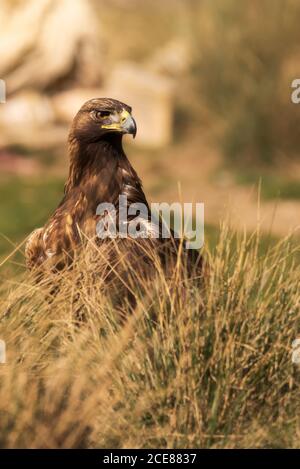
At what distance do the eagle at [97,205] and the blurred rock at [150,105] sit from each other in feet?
36.0

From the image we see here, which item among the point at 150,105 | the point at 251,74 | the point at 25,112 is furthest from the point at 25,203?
the point at 150,105

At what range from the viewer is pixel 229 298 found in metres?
4.81

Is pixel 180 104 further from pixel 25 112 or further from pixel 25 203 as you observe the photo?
pixel 25 203

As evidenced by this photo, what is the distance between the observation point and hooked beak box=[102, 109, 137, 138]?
5.69m

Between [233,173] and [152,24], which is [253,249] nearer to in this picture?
[233,173]

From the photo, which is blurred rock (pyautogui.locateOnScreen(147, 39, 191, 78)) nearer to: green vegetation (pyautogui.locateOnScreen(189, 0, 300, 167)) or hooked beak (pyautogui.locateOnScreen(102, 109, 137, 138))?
green vegetation (pyautogui.locateOnScreen(189, 0, 300, 167))

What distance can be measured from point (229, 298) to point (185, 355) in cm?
37

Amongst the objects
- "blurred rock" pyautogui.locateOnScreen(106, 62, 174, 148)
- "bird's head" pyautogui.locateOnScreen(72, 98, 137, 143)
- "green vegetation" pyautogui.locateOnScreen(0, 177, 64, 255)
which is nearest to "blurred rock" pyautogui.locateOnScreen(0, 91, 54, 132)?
"blurred rock" pyautogui.locateOnScreen(106, 62, 174, 148)

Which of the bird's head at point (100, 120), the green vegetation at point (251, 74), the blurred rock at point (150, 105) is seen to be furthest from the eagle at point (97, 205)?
the blurred rock at point (150, 105)

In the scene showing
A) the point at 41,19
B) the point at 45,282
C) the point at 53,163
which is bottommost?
the point at 53,163

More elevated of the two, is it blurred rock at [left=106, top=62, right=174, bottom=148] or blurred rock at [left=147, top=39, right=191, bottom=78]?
blurred rock at [left=147, top=39, right=191, bottom=78]

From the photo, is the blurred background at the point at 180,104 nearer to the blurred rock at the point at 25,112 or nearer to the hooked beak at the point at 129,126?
the blurred rock at the point at 25,112

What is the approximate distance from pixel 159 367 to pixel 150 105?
499 inches

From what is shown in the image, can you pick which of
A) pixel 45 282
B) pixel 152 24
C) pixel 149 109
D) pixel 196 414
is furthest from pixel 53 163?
pixel 152 24
